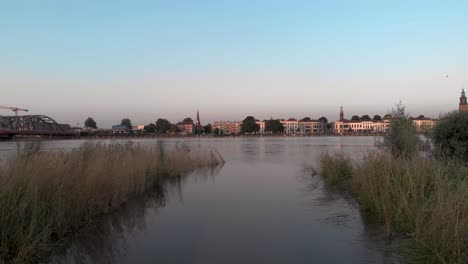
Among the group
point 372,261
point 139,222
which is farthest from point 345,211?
point 139,222

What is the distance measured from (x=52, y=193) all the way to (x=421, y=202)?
7614mm

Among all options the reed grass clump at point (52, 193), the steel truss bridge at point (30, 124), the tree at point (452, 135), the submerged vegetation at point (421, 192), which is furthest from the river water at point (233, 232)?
the steel truss bridge at point (30, 124)

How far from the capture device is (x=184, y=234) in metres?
9.20

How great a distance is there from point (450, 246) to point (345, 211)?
5983 millimetres

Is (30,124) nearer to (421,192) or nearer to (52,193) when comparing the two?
(52,193)

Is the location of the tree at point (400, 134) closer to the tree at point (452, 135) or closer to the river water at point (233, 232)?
the tree at point (452, 135)

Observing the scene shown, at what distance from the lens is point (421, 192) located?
8.56 metres

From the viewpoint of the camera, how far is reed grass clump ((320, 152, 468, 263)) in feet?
19.2

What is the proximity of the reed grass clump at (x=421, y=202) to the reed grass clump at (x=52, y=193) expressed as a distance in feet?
19.8

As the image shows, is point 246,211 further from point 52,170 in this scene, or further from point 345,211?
point 52,170

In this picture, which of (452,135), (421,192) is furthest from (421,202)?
(452,135)

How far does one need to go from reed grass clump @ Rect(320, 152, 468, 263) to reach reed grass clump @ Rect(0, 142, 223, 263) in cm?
604

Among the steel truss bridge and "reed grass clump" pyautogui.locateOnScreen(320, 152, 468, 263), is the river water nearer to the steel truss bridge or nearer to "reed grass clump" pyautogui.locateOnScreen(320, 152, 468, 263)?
"reed grass clump" pyautogui.locateOnScreen(320, 152, 468, 263)

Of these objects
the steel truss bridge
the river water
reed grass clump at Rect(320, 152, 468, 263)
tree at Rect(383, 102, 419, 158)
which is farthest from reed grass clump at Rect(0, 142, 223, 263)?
the steel truss bridge
